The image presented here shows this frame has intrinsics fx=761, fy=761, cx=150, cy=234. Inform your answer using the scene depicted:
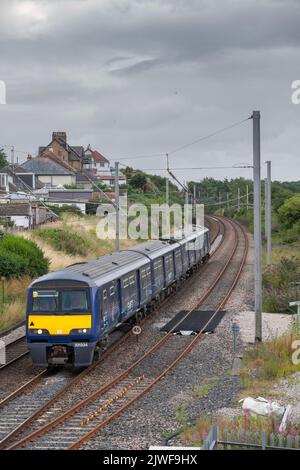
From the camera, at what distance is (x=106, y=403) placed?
16.0 m

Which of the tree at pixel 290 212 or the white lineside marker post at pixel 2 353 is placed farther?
the tree at pixel 290 212

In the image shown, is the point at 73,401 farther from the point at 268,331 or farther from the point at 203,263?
the point at 203,263

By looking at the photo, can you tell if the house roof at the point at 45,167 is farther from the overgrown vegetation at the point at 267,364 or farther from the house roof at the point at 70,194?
the overgrown vegetation at the point at 267,364

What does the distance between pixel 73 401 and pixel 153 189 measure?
84.0 m

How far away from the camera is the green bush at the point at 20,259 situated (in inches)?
1209

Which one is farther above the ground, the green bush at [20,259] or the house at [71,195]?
the house at [71,195]

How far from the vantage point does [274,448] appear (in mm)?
10781

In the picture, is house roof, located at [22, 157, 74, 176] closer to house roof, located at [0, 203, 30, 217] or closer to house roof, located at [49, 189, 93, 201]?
house roof, located at [49, 189, 93, 201]

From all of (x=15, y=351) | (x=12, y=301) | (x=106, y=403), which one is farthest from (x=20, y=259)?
(x=106, y=403)

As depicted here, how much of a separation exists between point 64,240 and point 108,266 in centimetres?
2285

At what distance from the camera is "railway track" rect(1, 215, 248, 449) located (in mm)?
13617

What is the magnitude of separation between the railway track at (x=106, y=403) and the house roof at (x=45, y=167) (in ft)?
236

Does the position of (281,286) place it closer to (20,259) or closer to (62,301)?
(20,259)

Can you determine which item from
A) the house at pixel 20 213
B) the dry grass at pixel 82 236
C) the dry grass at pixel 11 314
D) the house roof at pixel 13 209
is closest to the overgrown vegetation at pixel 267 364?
the dry grass at pixel 11 314
